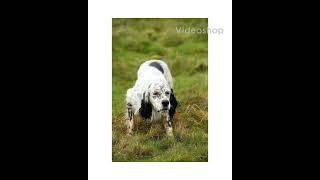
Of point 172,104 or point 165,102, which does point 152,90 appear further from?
point 172,104

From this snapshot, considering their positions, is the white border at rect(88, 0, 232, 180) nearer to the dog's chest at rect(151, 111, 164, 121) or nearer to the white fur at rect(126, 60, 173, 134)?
the white fur at rect(126, 60, 173, 134)

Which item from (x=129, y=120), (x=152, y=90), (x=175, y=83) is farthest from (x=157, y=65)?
(x=129, y=120)

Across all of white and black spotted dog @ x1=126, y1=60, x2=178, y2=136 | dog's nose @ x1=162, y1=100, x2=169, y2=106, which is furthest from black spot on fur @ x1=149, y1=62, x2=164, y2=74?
dog's nose @ x1=162, y1=100, x2=169, y2=106

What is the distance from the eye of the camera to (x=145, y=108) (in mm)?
11289

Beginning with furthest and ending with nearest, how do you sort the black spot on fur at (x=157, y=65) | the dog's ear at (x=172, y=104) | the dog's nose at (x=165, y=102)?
the black spot on fur at (x=157, y=65), the dog's ear at (x=172, y=104), the dog's nose at (x=165, y=102)

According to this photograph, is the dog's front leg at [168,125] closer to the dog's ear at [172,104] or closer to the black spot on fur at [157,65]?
the dog's ear at [172,104]
